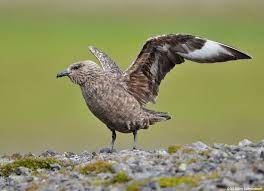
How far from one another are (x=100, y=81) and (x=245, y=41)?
25764 millimetres

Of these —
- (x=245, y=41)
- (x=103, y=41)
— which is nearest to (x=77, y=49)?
(x=103, y=41)

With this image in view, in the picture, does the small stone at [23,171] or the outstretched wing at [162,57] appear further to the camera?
the outstretched wing at [162,57]

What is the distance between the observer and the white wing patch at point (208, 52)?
17.7 m

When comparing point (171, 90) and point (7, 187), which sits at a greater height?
point (171, 90)

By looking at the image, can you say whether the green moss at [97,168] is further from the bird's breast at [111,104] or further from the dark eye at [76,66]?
the dark eye at [76,66]

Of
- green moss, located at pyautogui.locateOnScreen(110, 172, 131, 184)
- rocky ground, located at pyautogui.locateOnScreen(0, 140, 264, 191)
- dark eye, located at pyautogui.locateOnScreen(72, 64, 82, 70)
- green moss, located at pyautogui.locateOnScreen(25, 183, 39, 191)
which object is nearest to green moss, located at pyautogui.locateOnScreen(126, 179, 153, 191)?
rocky ground, located at pyautogui.locateOnScreen(0, 140, 264, 191)

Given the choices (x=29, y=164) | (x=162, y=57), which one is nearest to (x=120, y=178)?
(x=29, y=164)

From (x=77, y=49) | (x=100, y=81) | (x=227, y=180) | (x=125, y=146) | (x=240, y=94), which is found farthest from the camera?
(x=77, y=49)

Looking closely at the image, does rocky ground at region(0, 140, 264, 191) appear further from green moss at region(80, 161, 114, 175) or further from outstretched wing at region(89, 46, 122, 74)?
outstretched wing at region(89, 46, 122, 74)

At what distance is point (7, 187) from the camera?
14695mm

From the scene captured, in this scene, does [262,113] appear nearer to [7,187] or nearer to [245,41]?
[245,41]

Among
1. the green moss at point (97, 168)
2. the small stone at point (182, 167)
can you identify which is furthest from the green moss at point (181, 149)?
the green moss at point (97, 168)

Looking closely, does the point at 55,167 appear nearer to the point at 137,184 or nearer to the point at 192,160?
the point at 192,160

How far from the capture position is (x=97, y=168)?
14289 millimetres
